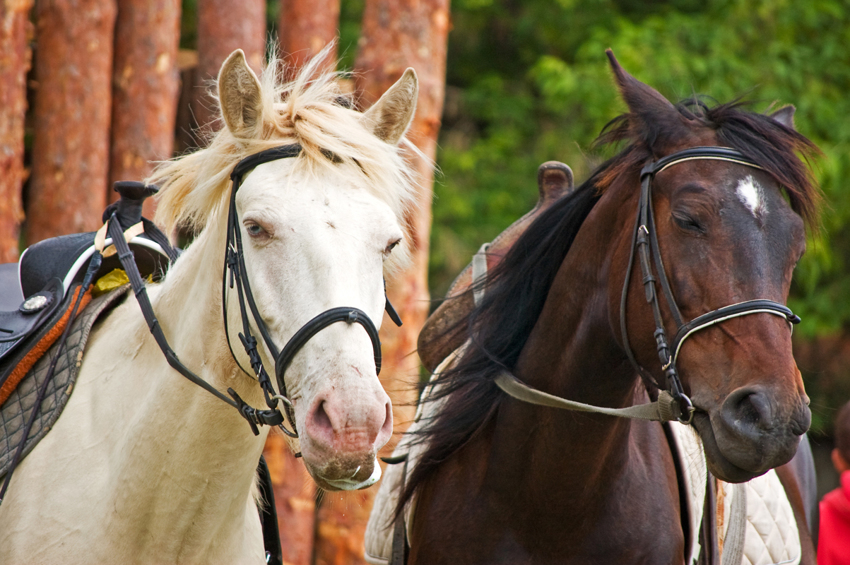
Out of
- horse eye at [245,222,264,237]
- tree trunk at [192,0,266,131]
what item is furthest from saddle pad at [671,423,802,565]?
tree trunk at [192,0,266,131]

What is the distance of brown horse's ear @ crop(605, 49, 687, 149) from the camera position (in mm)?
2172

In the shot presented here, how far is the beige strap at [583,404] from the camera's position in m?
2.00

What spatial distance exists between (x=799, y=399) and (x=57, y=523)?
193 centimetres

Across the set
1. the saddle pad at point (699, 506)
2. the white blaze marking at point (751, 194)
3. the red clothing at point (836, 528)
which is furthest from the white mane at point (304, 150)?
the red clothing at point (836, 528)

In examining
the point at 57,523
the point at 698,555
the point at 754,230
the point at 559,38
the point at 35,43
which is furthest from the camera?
the point at 559,38

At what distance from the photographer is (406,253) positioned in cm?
214

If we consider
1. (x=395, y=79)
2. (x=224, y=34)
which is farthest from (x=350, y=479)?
(x=224, y=34)

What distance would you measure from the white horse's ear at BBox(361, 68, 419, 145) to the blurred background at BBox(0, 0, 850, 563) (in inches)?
8.3

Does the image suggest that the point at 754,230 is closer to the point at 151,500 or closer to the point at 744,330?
the point at 744,330

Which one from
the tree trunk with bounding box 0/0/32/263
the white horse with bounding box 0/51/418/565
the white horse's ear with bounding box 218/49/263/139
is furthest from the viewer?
the tree trunk with bounding box 0/0/32/263

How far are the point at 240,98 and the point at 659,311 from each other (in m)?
1.22

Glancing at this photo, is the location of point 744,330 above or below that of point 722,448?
above

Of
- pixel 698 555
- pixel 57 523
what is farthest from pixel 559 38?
pixel 57 523

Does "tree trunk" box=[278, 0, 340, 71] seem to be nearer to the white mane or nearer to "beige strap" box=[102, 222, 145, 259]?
"beige strap" box=[102, 222, 145, 259]
